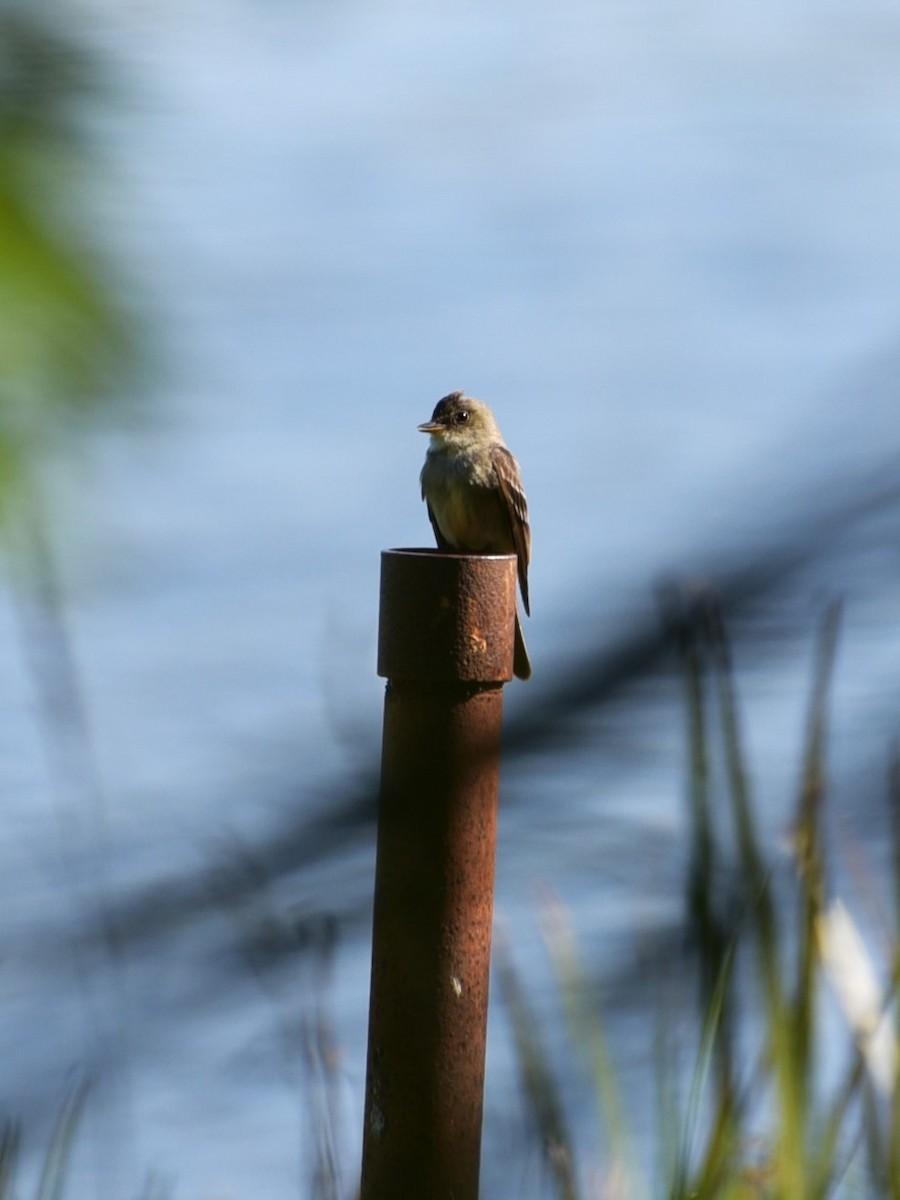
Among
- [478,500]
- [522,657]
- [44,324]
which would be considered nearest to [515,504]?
[478,500]

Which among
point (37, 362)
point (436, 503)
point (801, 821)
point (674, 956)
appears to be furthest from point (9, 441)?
point (436, 503)

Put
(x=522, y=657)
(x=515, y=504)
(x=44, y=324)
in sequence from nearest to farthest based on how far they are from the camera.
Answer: (x=44, y=324), (x=522, y=657), (x=515, y=504)

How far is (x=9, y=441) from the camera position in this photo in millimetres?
622

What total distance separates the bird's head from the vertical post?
14.4ft

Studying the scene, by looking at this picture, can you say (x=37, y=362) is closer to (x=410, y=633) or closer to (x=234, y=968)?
(x=234, y=968)

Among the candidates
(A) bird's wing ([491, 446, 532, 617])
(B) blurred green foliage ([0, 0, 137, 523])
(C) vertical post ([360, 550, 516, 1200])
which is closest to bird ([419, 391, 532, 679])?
(A) bird's wing ([491, 446, 532, 617])

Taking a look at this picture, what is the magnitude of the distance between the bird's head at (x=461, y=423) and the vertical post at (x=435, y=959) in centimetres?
438

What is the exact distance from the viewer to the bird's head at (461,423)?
679cm

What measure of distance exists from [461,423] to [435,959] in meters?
4.82

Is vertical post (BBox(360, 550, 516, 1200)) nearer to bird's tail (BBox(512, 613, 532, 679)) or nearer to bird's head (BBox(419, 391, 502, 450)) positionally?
bird's tail (BBox(512, 613, 532, 679))

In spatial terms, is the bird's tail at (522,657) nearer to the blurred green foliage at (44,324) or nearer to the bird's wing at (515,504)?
the blurred green foliage at (44,324)

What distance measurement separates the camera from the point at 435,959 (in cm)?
226

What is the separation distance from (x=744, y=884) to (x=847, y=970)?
0.57 meters

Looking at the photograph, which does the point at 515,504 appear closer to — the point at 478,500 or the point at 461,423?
the point at 478,500
